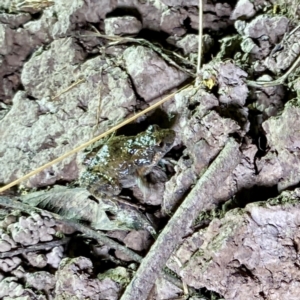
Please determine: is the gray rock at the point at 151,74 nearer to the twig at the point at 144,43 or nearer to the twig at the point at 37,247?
the twig at the point at 144,43

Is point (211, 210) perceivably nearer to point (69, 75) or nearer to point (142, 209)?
point (142, 209)

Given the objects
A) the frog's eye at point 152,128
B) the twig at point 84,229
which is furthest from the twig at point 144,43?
the twig at point 84,229

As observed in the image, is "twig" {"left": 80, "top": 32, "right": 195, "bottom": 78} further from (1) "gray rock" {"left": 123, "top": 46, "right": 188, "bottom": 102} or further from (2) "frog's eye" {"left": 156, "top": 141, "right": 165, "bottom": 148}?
(2) "frog's eye" {"left": 156, "top": 141, "right": 165, "bottom": 148}

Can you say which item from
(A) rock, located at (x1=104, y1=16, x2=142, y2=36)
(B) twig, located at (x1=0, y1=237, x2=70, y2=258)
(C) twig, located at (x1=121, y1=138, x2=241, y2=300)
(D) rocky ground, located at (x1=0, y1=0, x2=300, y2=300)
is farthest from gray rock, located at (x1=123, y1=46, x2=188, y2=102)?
(B) twig, located at (x1=0, y1=237, x2=70, y2=258)

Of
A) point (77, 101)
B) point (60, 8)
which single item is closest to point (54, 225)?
point (77, 101)

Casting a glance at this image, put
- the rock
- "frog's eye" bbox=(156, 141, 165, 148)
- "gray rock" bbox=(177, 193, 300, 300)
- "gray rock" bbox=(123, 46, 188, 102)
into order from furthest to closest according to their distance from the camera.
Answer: the rock < "gray rock" bbox=(123, 46, 188, 102) < "frog's eye" bbox=(156, 141, 165, 148) < "gray rock" bbox=(177, 193, 300, 300)

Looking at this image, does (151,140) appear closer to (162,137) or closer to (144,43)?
(162,137)

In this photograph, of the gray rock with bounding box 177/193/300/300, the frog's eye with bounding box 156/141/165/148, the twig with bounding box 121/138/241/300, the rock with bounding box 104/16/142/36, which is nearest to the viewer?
the gray rock with bounding box 177/193/300/300

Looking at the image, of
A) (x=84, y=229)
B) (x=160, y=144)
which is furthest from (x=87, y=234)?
(x=160, y=144)
